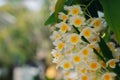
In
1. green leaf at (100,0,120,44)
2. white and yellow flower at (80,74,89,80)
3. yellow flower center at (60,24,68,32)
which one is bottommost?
white and yellow flower at (80,74,89,80)

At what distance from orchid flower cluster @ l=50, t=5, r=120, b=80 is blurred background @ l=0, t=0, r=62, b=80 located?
21.5 feet

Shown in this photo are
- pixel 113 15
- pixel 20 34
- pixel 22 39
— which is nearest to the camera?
pixel 113 15

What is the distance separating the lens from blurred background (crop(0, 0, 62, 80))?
26.7ft

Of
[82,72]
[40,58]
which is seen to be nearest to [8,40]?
[40,58]

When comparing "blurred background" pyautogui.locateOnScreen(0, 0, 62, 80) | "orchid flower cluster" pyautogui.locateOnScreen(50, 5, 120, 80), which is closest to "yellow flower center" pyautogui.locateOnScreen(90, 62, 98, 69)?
"orchid flower cluster" pyautogui.locateOnScreen(50, 5, 120, 80)

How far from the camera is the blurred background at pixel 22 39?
8.13 meters

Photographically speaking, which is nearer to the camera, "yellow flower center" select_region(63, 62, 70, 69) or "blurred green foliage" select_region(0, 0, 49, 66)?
"yellow flower center" select_region(63, 62, 70, 69)

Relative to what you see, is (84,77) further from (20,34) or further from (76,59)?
(20,34)

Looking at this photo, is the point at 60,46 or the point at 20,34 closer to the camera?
the point at 60,46

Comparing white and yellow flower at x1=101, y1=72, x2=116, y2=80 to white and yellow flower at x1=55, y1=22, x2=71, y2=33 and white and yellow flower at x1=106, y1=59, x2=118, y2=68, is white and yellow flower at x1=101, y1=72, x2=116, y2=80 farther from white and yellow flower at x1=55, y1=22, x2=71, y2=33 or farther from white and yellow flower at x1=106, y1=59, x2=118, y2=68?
white and yellow flower at x1=55, y1=22, x2=71, y2=33

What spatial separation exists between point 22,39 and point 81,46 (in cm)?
754

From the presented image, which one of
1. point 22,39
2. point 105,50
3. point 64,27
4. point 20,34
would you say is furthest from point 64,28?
point 20,34

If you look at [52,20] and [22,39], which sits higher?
[22,39]

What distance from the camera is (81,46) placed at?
77cm
